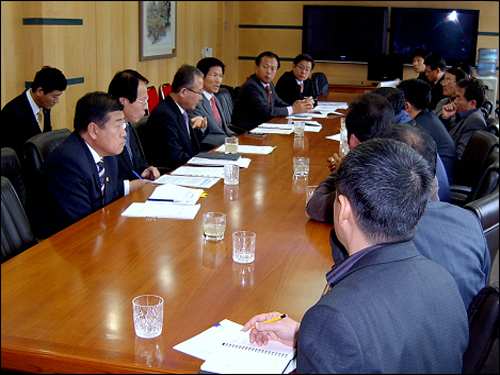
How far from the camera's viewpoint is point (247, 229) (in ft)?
8.09

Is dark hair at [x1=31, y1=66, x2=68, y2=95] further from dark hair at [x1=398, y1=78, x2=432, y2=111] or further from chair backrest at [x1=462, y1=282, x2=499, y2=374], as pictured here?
chair backrest at [x1=462, y1=282, x2=499, y2=374]

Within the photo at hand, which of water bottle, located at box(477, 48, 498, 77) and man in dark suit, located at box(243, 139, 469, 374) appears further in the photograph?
water bottle, located at box(477, 48, 498, 77)

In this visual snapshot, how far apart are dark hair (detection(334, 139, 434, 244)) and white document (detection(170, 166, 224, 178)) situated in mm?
1945

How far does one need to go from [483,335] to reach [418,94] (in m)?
3.28

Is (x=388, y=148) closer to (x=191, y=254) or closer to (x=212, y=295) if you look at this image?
(x=212, y=295)

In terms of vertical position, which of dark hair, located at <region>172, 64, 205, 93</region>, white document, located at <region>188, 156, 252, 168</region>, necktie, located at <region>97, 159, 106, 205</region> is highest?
dark hair, located at <region>172, 64, 205, 93</region>

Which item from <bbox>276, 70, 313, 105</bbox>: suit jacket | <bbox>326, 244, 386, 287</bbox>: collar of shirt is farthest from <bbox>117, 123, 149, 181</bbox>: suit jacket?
<bbox>276, 70, 313, 105</bbox>: suit jacket

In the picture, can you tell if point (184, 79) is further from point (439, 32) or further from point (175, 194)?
point (439, 32)

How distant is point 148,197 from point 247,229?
65cm

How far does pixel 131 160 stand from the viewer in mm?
3838

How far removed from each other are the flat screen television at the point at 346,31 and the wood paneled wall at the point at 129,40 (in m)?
0.25

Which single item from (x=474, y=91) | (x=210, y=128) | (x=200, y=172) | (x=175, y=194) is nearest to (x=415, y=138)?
(x=175, y=194)

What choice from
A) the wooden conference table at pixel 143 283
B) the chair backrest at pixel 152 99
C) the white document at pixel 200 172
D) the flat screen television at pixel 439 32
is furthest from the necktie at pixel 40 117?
the flat screen television at pixel 439 32

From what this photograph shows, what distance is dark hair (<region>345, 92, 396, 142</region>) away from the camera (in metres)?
3.00
